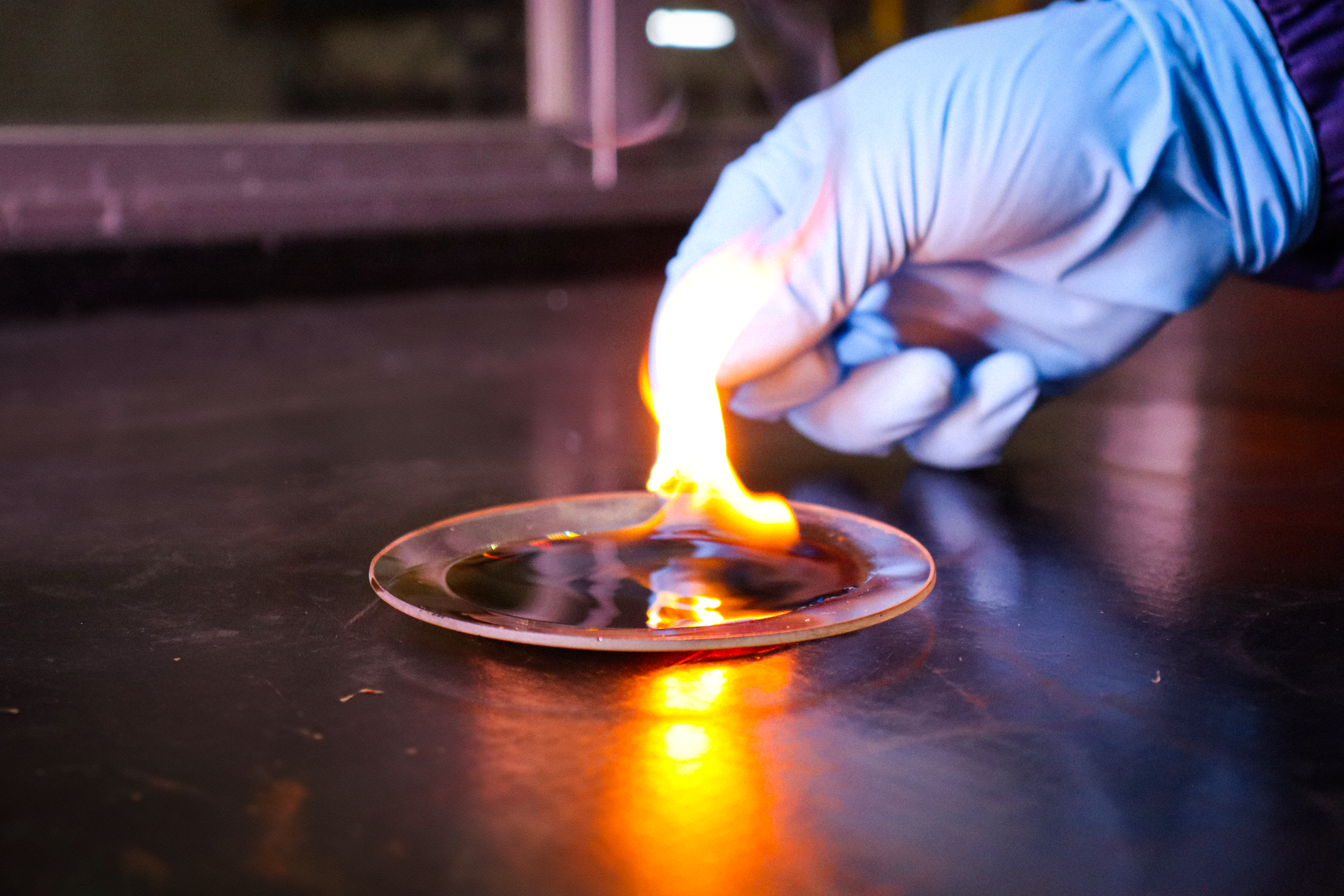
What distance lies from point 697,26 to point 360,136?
753mm

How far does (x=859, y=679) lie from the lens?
447 mm

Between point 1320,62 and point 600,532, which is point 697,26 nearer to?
point 1320,62

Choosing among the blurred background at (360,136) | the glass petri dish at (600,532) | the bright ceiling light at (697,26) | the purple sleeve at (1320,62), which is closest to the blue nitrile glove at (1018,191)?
the purple sleeve at (1320,62)

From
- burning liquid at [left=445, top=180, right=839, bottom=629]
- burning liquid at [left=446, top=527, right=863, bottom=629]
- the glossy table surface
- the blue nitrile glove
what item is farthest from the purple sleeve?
burning liquid at [left=446, top=527, right=863, bottom=629]

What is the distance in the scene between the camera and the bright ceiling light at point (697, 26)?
140 cm

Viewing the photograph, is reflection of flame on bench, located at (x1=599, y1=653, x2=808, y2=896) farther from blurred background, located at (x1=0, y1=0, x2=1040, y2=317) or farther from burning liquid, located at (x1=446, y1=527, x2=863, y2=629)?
blurred background, located at (x1=0, y1=0, x2=1040, y2=317)

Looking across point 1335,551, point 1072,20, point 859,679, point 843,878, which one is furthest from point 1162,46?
point 843,878

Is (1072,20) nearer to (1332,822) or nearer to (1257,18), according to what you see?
(1257,18)

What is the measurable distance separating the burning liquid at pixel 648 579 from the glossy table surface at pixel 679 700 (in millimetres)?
19

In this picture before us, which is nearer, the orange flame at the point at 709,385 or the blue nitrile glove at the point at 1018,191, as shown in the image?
the orange flame at the point at 709,385

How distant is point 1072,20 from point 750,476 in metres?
0.37

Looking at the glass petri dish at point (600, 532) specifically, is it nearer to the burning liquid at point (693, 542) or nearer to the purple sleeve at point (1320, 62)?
the burning liquid at point (693, 542)

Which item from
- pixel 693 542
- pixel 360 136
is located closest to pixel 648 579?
pixel 693 542

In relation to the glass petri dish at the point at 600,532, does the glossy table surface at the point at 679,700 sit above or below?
below
